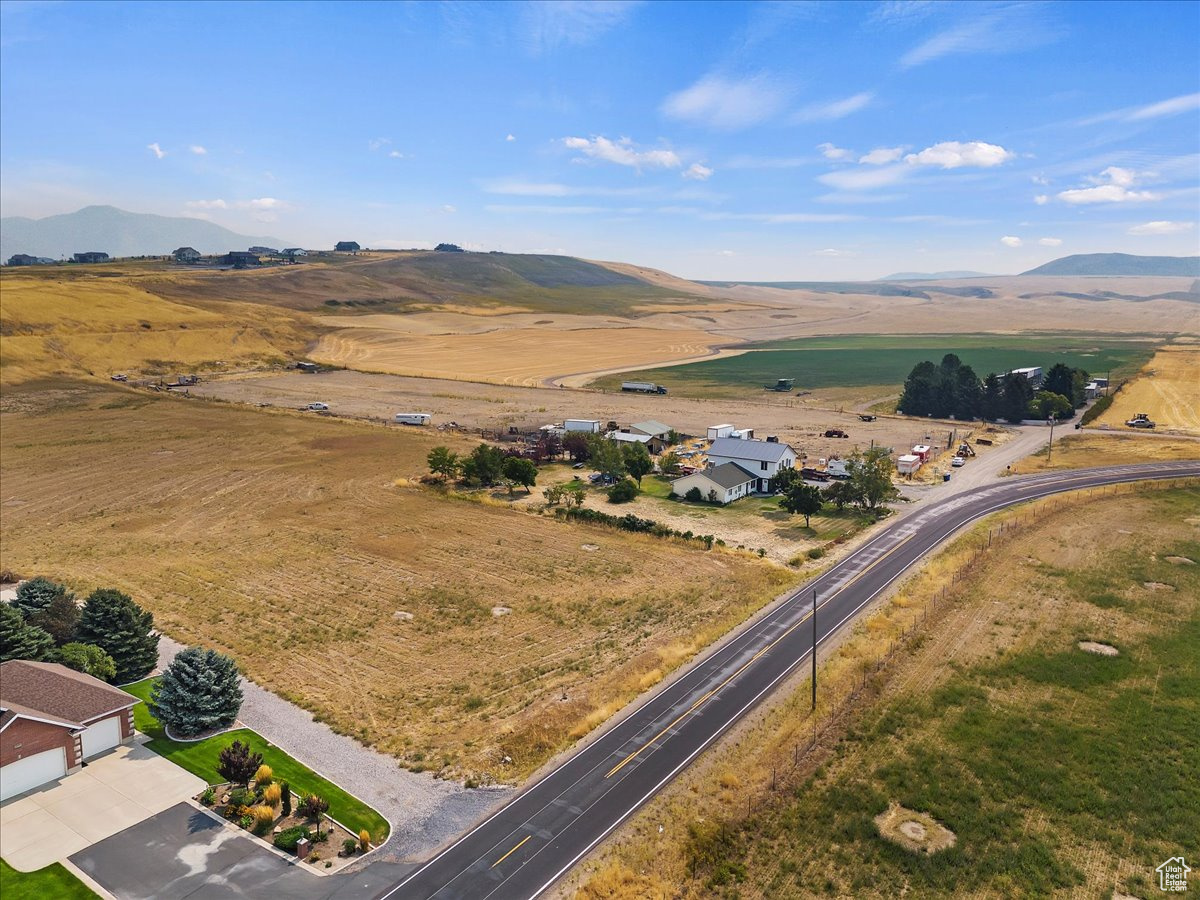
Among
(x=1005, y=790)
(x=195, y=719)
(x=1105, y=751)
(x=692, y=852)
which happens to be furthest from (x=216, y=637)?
(x=1105, y=751)

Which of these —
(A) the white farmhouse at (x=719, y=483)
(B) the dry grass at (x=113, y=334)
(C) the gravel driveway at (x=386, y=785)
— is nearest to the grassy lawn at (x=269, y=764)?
(C) the gravel driveway at (x=386, y=785)

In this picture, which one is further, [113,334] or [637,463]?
[113,334]

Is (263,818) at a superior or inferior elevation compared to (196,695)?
inferior

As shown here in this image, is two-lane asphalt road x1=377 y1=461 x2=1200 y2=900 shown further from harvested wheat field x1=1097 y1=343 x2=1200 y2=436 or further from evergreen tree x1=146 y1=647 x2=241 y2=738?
harvested wheat field x1=1097 y1=343 x2=1200 y2=436

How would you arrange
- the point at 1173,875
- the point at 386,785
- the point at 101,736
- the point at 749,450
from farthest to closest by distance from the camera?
the point at 749,450
the point at 101,736
the point at 386,785
the point at 1173,875

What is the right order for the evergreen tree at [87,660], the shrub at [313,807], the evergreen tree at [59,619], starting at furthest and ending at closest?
the evergreen tree at [59,619] → the evergreen tree at [87,660] → the shrub at [313,807]

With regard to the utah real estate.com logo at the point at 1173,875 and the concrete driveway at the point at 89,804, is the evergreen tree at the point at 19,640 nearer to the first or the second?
the concrete driveway at the point at 89,804

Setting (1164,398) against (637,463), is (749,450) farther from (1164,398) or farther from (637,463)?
(1164,398)

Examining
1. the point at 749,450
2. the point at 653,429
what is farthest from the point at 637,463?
the point at 653,429
